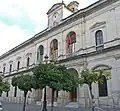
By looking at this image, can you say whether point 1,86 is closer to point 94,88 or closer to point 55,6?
point 94,88

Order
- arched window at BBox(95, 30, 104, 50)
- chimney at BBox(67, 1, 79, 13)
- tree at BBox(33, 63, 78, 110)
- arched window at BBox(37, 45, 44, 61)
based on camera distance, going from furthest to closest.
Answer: arched window at BBox(37, 45, 44, 61), chimney at BBox(67, 1, 79, 13), arched window at BBox(95, 30, 104, 50), tree at BBox(33, 63, 78, 110)

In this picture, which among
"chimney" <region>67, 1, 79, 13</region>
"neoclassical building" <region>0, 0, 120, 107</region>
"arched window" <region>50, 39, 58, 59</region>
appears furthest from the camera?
"chimney" <region>67, 1, 79, 13</region>

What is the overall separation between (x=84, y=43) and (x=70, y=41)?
2845mm

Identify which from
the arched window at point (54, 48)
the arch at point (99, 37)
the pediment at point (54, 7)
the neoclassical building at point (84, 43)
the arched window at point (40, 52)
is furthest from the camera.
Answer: the arched window at point (40, 52)

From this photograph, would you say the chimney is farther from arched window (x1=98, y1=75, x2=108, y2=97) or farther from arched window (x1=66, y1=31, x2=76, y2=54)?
arched window (x1=98, y1=75, x2=108, y2=97)

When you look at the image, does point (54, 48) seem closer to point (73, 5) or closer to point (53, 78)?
point (73, 5)

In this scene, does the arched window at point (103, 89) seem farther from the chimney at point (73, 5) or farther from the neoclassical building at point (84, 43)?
the chimney at point (73, 5)

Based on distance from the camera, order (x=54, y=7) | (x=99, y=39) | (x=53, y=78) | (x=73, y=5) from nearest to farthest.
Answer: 1. (x=53, y=78)
2. (x=99, y=39)
3. (x=54, y=7)
4. (x=73, y=5)

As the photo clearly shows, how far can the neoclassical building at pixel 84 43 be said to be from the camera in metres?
18.8

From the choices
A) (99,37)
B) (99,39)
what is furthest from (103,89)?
(99,37)

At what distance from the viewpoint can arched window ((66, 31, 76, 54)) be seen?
24369 mm

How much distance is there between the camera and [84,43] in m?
22.4

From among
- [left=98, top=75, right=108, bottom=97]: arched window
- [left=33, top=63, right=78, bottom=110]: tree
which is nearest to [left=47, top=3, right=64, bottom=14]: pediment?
[left=98, top=75, right=108, bottom=97]: arched window

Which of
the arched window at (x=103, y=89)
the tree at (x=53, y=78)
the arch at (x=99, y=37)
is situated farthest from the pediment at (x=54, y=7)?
the tree at (x=53, y=78)
